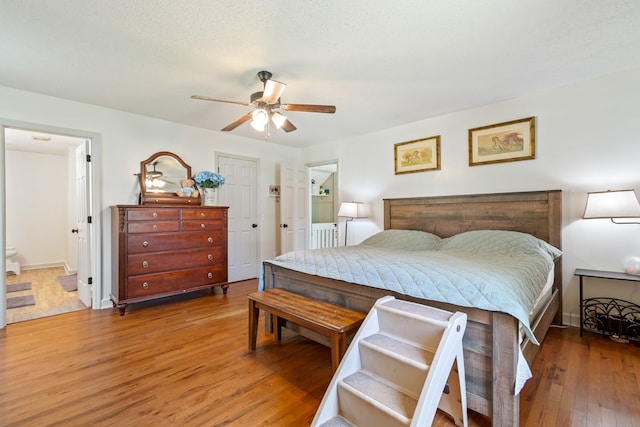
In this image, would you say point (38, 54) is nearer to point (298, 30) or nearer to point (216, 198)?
point (298, 30)

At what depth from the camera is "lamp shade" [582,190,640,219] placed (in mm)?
2357

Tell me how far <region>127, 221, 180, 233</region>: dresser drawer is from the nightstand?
4.24 metres

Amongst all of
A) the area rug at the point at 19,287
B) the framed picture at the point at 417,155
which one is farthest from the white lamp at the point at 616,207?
the area rug at the point at 19,287

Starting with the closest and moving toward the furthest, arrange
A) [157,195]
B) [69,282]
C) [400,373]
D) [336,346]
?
[400,373] < [336,346] < [157,195] < [69,282]

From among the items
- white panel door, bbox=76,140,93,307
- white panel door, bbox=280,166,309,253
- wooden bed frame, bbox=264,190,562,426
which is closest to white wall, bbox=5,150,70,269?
white panel door, bbox=76,140,93,307

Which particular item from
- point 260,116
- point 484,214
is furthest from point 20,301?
point 484,214

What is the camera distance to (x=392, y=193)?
4.26m

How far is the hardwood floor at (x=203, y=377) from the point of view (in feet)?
5.31

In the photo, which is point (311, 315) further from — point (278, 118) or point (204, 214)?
point (204, 214)

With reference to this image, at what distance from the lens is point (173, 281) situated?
11.7ft

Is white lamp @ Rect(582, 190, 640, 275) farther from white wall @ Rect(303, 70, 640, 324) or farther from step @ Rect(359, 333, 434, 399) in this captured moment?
step @ Rect(359, 333, 434, 399)

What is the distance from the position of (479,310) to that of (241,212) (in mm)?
3943

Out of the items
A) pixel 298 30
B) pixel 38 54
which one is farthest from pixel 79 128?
pixel 298 30

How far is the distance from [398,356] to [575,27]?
2.41 meters
